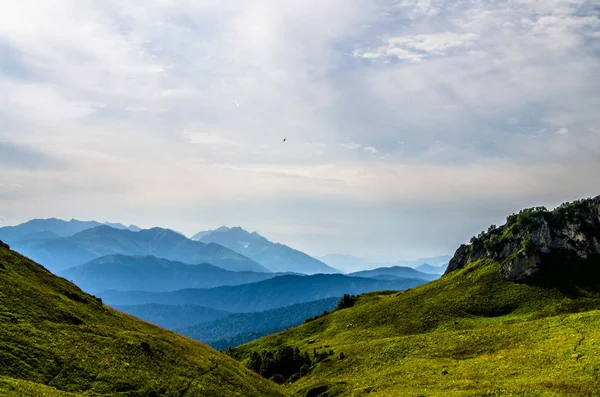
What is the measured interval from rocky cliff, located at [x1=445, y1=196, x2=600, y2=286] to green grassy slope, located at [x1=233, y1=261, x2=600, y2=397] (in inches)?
→ 287

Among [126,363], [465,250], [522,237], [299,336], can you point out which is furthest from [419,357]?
[465,250]

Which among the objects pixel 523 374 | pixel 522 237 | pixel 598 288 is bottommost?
pixel 523 374

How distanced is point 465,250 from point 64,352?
6572 inches

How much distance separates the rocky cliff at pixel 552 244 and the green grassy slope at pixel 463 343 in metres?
7.28

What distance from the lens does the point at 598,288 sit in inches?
4503

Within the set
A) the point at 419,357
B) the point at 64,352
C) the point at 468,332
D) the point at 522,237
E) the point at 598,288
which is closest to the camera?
the point at 64,352

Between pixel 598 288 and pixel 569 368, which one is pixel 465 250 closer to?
pixel 598 288

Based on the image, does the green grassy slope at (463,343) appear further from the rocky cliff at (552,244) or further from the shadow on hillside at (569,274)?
the rocky cliff at (552,244)

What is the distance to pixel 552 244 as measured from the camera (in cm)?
13962

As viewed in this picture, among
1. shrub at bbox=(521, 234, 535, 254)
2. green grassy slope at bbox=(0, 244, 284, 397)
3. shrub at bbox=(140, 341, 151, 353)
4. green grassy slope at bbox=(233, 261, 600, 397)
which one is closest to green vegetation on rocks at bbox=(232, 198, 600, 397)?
green grassy slope at bbox=(233, 261, 600, 397)

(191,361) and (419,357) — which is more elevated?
(191,361)

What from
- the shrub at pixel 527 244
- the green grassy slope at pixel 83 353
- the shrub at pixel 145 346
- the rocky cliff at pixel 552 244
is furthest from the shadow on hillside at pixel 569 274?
the shrub at pixel 145 346

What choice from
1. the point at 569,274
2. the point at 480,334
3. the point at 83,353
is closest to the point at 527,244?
the point at 569,274

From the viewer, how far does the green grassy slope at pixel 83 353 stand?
4334 cm
